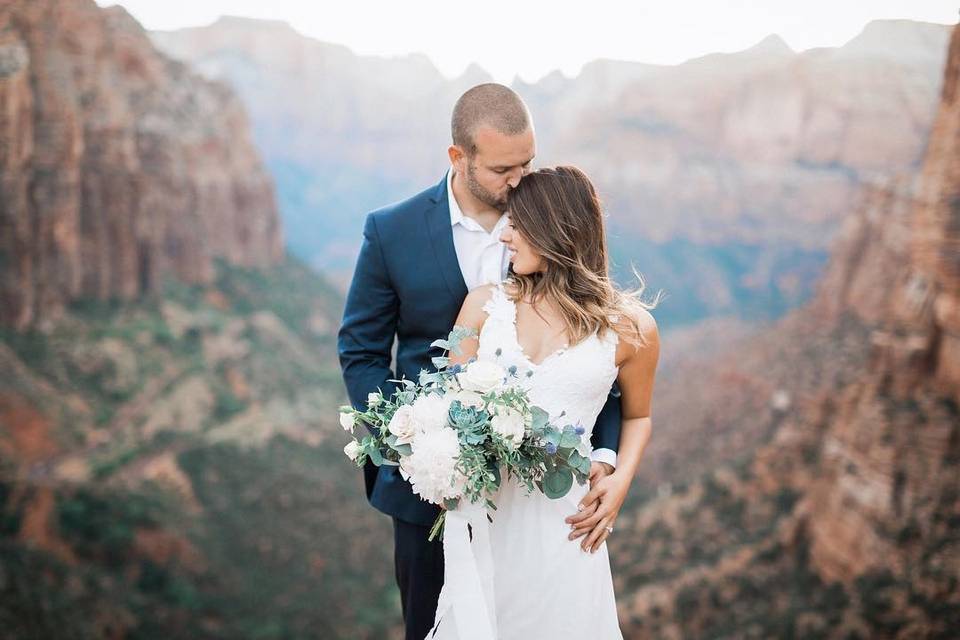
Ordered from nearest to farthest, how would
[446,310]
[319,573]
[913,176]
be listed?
[446,310], [319,573], [913,176]

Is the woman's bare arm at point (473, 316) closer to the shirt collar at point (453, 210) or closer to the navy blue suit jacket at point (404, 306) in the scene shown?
the navy blue suit jacket at point (404, 306)

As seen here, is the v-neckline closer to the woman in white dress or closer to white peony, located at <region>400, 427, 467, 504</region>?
the woman in white dress

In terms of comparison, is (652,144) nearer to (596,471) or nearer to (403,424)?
(596,471)

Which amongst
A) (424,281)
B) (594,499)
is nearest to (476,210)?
(424,281)

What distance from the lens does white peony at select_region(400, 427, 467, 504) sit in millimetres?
2676

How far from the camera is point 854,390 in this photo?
48.9 feet

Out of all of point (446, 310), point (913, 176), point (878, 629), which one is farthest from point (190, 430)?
point (913, 176)

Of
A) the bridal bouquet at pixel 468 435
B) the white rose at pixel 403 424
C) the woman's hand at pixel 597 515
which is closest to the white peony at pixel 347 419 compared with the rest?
the bridal bouquet at pixel 468 435

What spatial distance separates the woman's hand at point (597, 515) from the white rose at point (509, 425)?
25.9 inches

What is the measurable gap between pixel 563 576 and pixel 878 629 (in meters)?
8.95

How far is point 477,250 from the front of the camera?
360cm

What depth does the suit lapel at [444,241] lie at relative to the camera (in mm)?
3488

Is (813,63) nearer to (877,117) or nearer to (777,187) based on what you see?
(877,117)

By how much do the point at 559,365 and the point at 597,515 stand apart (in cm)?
62
